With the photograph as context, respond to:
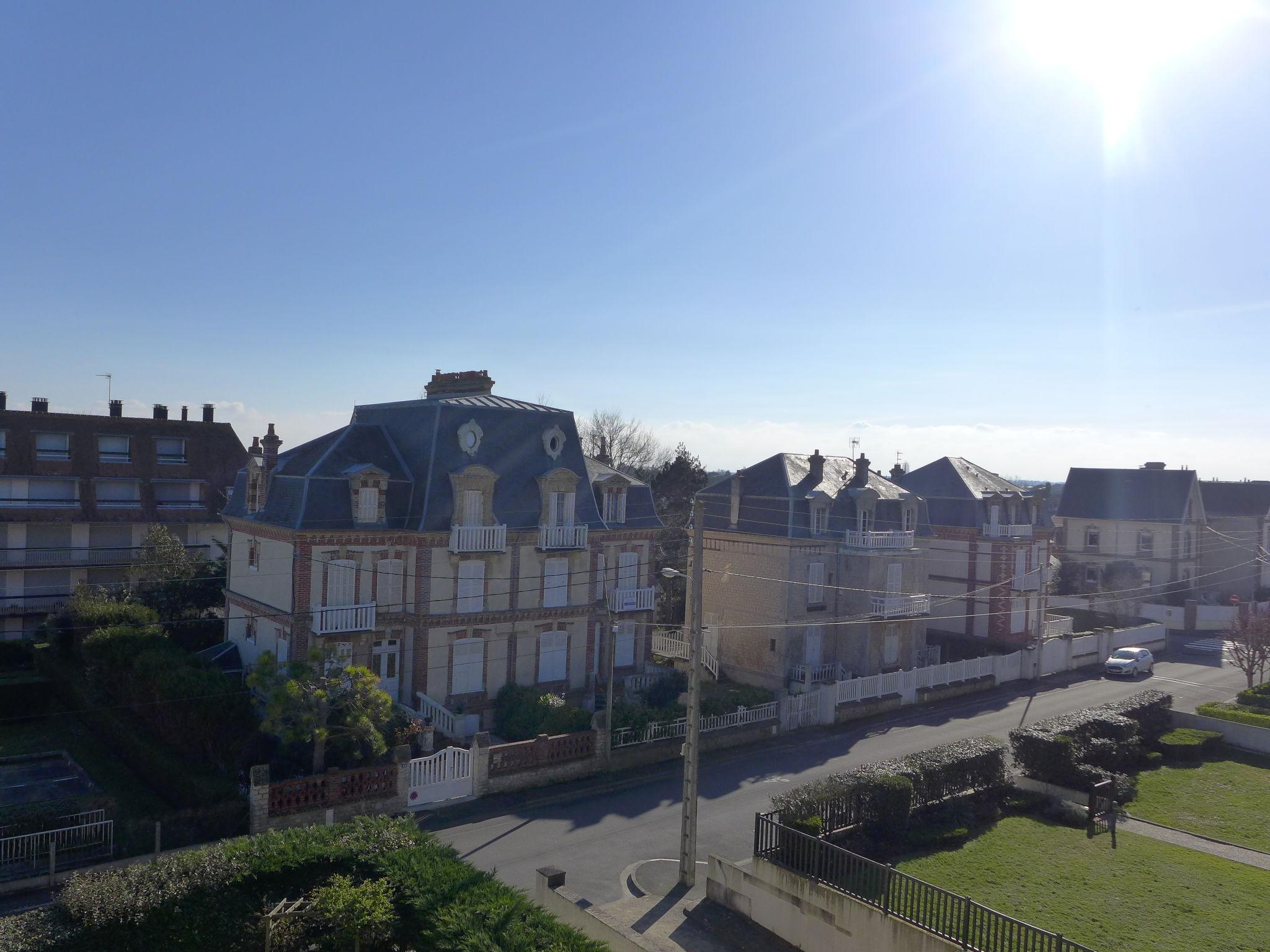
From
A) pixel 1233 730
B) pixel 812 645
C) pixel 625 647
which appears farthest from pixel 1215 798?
pixel 625 647

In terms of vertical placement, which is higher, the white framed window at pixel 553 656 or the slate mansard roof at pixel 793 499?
the slate mansard roof at pixel 793 499

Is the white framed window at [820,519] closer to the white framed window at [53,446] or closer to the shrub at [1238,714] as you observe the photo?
the shrub at [1238,714]

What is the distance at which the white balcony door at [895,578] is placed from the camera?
3666cm

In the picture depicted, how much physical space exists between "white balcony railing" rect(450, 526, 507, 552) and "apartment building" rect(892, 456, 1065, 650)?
901 inches

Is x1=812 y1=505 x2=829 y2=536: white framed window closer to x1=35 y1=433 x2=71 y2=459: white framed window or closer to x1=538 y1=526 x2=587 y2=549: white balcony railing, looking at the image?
x1=538 y1=526 x2=587 y2=549: white balcony railing

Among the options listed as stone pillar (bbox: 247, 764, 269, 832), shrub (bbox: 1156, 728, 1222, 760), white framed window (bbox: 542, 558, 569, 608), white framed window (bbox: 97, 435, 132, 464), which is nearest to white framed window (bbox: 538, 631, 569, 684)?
white framed window (bbox: 542, 558, 569, 608)

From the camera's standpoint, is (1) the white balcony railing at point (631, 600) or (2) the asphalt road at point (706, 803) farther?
(1) the white balcony railing at point (631, 600)

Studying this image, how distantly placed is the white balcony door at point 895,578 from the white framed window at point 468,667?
57.9ft

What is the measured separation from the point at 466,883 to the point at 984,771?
1360 centimetres

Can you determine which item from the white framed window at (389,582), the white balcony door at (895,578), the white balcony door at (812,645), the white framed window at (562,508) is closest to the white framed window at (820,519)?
the white balcony door at (895,578)

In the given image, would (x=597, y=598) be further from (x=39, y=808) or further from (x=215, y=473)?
(x=215, y=473)

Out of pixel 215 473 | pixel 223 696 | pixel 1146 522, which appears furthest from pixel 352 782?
pixel 1146 522

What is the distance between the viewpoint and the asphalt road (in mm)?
18891

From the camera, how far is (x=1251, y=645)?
36219 mm
